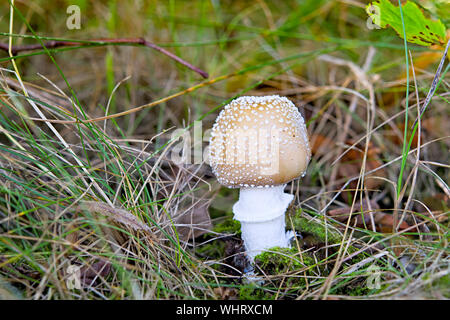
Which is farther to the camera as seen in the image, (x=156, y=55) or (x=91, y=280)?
(x=156, y=55)

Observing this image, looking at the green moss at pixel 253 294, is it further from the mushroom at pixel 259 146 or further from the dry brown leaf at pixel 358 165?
the dry brown leaf at pixel 358 165

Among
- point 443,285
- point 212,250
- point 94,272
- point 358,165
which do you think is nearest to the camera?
point 443,285

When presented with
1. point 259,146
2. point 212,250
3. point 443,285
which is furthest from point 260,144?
point 443,285

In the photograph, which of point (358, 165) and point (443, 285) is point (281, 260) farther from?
point (358, 165)

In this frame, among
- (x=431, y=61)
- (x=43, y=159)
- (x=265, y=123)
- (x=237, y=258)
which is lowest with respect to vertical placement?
(x=237, y=258)

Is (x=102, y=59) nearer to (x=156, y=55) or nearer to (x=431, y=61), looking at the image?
(x=156, y=55)

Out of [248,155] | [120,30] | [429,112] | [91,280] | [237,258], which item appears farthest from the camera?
[120,30]
